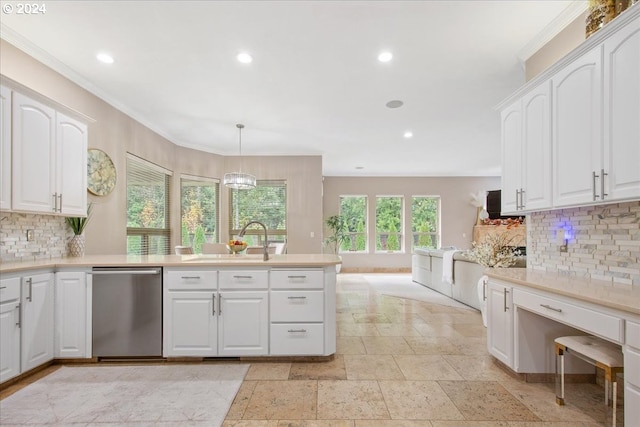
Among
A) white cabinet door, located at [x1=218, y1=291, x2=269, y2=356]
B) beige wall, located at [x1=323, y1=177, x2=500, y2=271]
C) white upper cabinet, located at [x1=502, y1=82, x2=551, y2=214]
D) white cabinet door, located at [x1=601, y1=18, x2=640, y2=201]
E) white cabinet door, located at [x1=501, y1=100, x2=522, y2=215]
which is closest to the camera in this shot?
white cabinet door, located at [x1=601, y1=18, x2=640, y2=201]

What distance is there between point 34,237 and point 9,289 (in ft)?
2.95

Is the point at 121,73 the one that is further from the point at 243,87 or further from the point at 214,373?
the point at 214,373

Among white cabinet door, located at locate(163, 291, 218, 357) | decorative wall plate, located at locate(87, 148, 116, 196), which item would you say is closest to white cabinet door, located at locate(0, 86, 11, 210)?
decorative wall plate, located at locate(87, 148, 116, 196)

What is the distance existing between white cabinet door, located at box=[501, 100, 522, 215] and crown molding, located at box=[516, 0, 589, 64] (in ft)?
2.07

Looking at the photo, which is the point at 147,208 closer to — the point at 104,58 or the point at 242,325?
the point at 104,58

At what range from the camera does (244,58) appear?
320cm

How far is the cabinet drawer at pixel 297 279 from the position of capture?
2848mm

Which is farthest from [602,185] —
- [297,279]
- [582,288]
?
[297,279]

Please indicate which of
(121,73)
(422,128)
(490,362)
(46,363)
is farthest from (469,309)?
(121,73)

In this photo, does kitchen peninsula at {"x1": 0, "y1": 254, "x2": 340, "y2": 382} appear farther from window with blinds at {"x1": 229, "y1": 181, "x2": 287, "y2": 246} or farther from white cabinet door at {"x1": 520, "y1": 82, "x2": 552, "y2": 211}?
window with blinds at {"x1": 229, "y1": 181, "x2": 287, "y2": 246}

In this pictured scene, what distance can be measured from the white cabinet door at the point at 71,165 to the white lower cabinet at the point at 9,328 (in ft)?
2.88

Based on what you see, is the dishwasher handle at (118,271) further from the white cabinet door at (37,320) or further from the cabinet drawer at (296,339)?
the cabinet drawer at (296,339)

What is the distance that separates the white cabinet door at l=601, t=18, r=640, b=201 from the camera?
68.2 inches

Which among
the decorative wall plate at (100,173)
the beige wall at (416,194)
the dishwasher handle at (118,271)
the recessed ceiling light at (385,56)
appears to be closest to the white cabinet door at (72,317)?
the dishwasher handle at (118,271)
